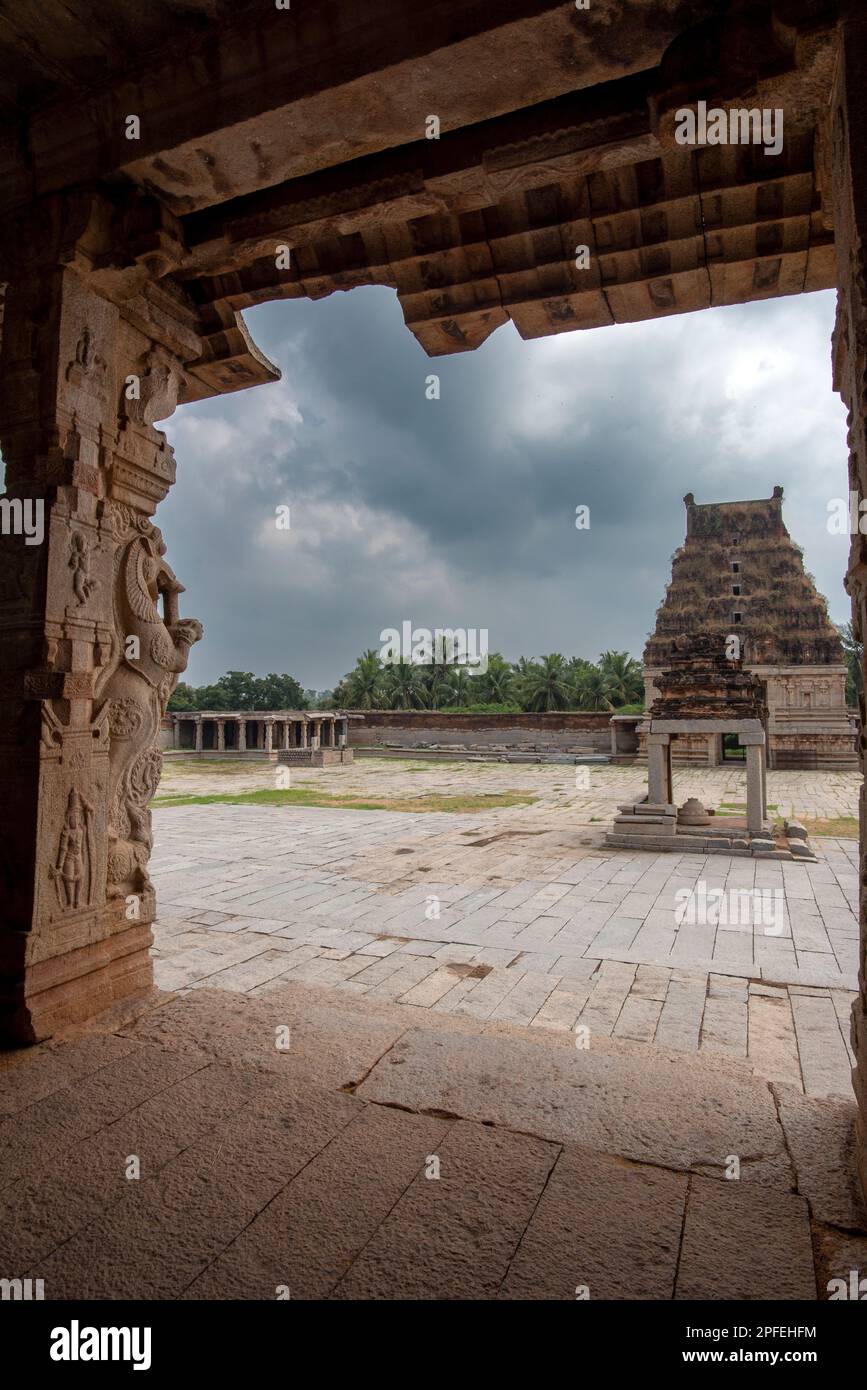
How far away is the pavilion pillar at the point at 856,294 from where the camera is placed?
5.64 feet

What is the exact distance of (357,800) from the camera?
18.9 metres

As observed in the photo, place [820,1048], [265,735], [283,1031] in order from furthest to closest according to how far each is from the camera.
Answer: [265,735], [820,1048], [283,1031]

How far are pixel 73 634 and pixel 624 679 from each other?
146 feet

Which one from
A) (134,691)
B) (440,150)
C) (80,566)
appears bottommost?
(134,691)

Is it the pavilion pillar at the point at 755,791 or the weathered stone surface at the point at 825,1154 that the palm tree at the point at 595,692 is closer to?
the pavilion pillar at the point at 755,791

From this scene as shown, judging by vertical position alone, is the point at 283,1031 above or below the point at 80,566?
below

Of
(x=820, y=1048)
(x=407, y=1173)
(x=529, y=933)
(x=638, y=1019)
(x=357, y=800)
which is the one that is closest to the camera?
(x=407, y=1173)

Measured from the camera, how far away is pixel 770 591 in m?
35.4

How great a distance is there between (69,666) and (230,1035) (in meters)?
1.61

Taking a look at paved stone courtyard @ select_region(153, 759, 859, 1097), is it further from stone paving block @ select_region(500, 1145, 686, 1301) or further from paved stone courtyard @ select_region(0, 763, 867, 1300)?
stone paving block @ select_region(500, 1145, 686, 1301)

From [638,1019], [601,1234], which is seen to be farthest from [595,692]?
[601,1234]

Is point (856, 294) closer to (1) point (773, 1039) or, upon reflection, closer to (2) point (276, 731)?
(1) point (773, 1039)

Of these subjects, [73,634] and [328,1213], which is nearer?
[328,1213]
